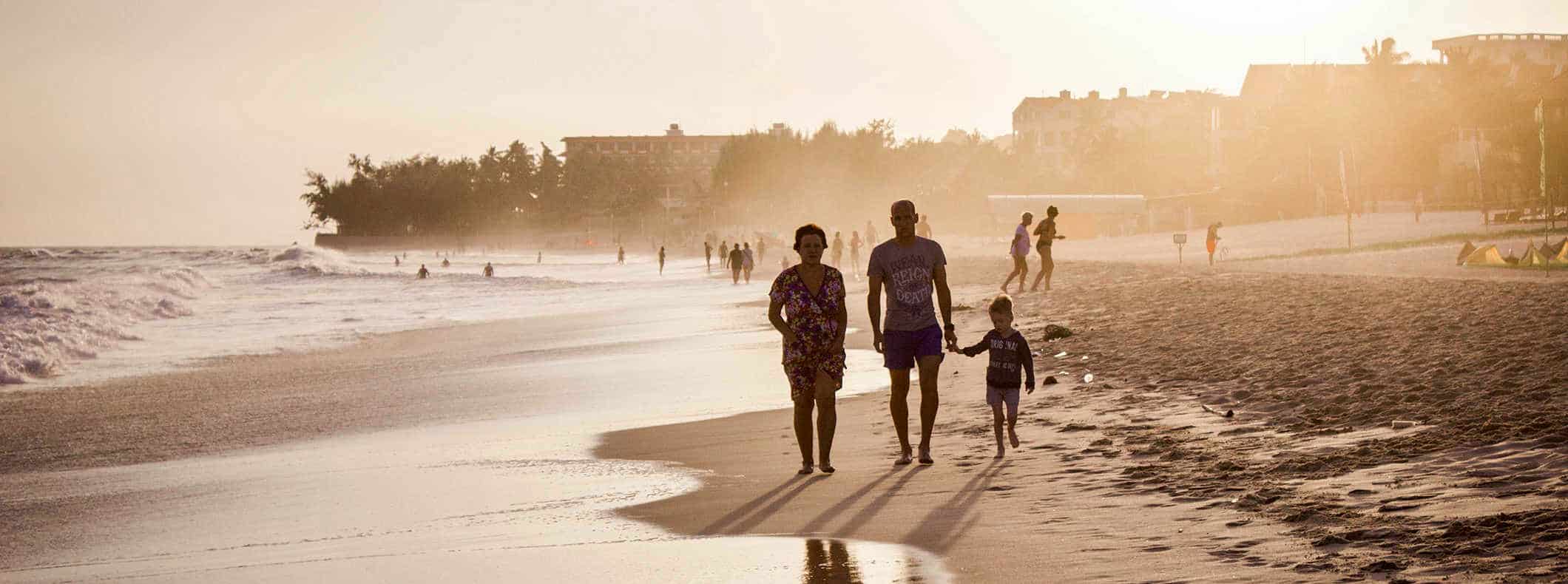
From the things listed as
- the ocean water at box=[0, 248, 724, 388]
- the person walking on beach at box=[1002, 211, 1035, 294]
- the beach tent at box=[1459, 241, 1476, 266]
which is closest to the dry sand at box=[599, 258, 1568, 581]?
the person walking on beach at box=[1002, 211, 1035, 294]

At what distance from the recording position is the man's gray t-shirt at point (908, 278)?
8.48 metres

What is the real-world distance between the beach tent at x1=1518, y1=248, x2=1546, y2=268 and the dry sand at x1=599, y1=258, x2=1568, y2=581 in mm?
10789

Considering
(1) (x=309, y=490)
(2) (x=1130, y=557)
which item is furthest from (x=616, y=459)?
(2) (x=1130, y=557)

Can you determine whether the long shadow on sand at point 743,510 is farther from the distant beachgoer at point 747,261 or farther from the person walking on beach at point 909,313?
the distant beachgoer at point 747,261

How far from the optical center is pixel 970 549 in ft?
19.8

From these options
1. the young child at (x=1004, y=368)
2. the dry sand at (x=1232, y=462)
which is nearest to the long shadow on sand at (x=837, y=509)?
the dry sand at (x=1232, y=462)

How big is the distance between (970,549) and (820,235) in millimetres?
2899

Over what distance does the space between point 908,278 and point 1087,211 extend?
73.7m

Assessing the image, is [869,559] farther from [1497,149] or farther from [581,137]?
[581,137]

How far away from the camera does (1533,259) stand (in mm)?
24438

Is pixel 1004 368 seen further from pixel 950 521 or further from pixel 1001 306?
pixel 950 521

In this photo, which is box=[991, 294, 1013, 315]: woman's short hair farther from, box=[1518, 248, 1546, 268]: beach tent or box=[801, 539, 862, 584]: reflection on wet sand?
box=[1518, 248, 1546, 268]: beach tent

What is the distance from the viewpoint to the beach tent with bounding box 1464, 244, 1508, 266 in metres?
25.7

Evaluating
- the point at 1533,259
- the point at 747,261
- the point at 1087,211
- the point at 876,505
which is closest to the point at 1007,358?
the point at 876,505
